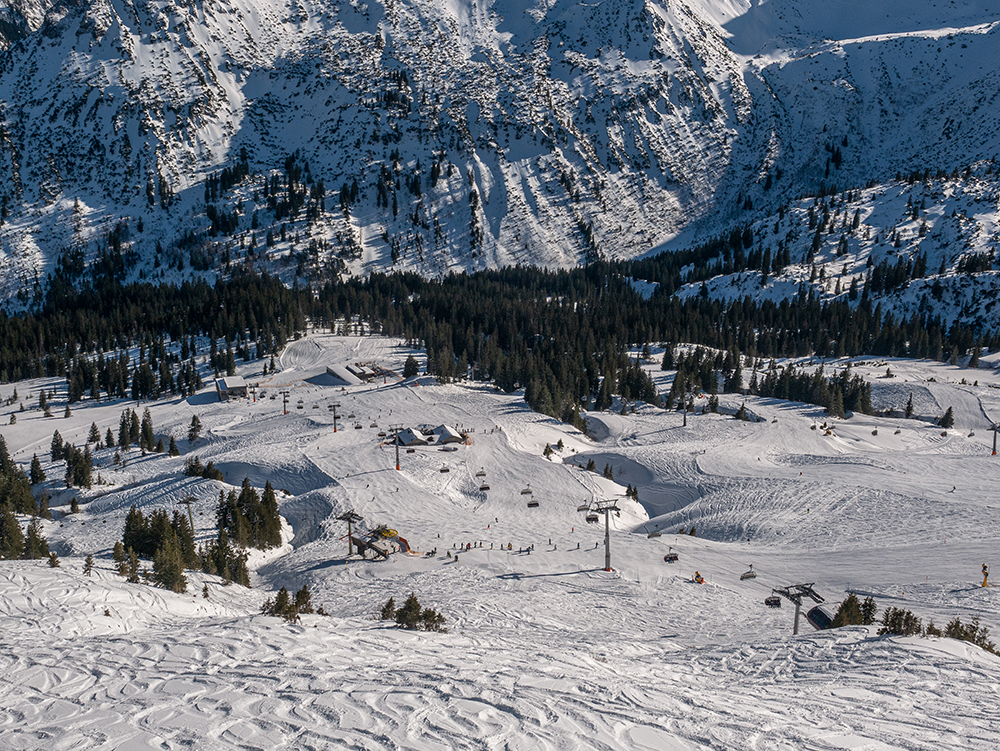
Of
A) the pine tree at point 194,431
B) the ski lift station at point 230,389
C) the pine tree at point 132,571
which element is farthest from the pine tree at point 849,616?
the ski lift station at point 230,389

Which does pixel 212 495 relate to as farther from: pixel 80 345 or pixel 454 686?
pixel 80 345

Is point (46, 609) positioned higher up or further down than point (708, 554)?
higher up

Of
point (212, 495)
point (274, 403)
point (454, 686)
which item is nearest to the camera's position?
point (454, 686)

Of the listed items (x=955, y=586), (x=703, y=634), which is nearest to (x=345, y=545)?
(x=703, y=634)

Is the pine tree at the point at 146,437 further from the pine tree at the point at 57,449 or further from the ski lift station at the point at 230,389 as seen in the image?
the ski lift station at the point at 230,389

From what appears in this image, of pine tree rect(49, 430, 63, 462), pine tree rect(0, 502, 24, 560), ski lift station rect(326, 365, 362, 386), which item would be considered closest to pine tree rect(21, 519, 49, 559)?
pine tree rect(0, 502, 24, 560)
